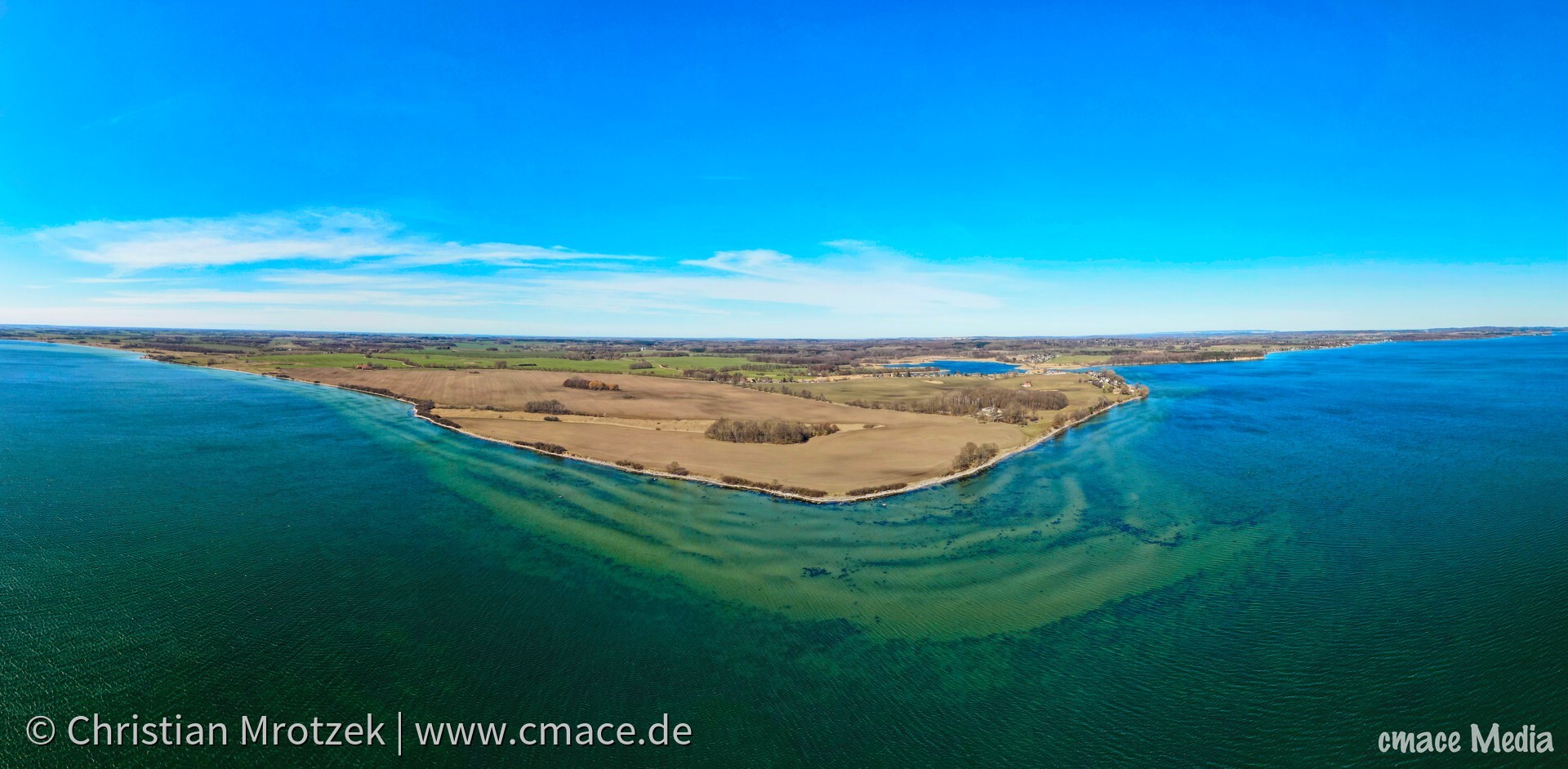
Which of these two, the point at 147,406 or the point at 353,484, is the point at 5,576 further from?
the point at 147,406

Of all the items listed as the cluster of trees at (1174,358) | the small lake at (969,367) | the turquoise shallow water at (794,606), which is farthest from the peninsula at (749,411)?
the cluster of trees at (1174,358)

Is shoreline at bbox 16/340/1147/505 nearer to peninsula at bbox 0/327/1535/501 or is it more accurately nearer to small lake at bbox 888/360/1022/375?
peninsula at bbox 0/327/1535/501

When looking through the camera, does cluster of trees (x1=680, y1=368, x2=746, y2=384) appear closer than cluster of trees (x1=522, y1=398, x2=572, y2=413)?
No

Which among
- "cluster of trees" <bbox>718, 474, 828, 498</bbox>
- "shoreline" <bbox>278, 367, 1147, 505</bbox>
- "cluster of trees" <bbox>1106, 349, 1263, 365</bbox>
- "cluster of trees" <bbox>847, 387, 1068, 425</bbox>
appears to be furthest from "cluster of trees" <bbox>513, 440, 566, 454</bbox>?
"cluster of trees" <bbox>1106, 349, 1263, 365</bbox>

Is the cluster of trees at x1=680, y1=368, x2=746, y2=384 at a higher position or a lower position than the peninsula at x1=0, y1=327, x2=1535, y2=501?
higher

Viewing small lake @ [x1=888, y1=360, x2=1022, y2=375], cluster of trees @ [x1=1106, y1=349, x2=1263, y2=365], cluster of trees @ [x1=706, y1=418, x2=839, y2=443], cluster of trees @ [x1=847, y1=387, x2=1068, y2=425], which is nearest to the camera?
cluster of trees @ [x1=706, y1=418, x2=839, y2=443]
